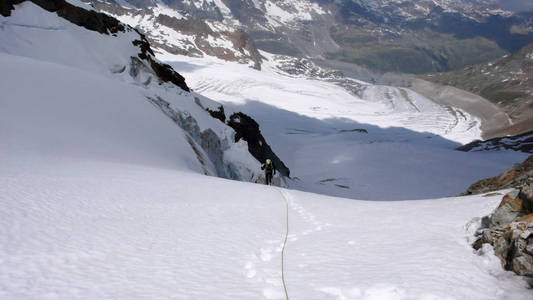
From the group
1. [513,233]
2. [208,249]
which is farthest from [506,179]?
[208,249]

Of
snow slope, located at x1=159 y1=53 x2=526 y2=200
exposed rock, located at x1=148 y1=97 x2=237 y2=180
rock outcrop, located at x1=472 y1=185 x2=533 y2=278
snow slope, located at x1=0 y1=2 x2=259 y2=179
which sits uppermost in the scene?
rock outcrop, located at x1=472 y1=185 x2=533 y2=278

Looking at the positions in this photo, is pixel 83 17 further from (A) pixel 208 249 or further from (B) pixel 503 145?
(B) pixel 503 145

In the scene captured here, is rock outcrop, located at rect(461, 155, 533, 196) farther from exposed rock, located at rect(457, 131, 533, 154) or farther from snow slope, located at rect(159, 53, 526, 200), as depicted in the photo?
exposed rock, located at rect(457, 131, 533, 154)

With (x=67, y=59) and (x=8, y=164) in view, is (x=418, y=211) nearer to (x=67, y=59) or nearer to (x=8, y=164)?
(x=8, y=164)

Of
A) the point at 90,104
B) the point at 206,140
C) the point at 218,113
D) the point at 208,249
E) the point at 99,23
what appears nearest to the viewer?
the point at 208,249

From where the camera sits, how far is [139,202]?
7082 millimetres

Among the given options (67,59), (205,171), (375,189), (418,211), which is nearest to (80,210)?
(418,211)

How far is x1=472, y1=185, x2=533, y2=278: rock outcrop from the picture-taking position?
4.03 meters

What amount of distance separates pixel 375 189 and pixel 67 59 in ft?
118

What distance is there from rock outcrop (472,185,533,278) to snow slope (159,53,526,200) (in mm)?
33588

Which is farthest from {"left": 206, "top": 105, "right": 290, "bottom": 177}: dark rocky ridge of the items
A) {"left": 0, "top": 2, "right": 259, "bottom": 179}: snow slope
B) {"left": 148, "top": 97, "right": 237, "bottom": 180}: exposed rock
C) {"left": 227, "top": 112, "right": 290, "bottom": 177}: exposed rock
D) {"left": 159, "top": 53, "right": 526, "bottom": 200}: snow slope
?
{"left": 148, "top": 97, "right": 237, "bottom": 180}: exposed rock

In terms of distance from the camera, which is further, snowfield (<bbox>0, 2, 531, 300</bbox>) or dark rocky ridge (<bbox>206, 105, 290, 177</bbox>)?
dark rocky ridge (<bbox>206, 105, 290, 177</bbox>)

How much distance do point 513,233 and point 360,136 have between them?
298ft

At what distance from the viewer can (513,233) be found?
439 cm
